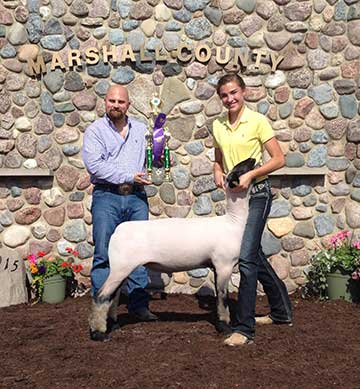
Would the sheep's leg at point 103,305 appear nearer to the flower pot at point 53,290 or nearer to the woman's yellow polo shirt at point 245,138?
the woman's yellow polo shirt at point 245,138

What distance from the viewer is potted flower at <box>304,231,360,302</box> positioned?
5883 mm

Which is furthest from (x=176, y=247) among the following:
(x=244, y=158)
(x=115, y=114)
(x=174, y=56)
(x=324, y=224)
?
(x=174, y=56)

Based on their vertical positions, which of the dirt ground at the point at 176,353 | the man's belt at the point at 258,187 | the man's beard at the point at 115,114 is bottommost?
the dirt ground at the point at 176,353

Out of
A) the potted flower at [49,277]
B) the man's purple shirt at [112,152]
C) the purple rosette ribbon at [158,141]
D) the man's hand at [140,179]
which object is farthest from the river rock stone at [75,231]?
the man's hand at [140,179]

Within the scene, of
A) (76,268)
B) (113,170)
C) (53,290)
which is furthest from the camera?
(76,268)

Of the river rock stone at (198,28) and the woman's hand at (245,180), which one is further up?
the river rock stone at (198,28)

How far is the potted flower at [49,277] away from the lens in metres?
6.07

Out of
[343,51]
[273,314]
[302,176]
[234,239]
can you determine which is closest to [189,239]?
[234,239]

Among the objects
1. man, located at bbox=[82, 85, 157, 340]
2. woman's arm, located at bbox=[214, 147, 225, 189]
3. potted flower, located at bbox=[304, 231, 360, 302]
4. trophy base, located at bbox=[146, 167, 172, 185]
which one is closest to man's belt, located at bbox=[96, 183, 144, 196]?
man, located at bbox=[82, 85, 157, 340]

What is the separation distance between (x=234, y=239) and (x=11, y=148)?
328 centimetres

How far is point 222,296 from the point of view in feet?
14.9

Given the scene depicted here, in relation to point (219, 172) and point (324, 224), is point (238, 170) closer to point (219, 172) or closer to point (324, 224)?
point (219, 172)

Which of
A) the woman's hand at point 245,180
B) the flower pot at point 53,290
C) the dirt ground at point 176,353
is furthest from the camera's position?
the flower pot at point 53,290

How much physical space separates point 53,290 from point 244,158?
115 inches
